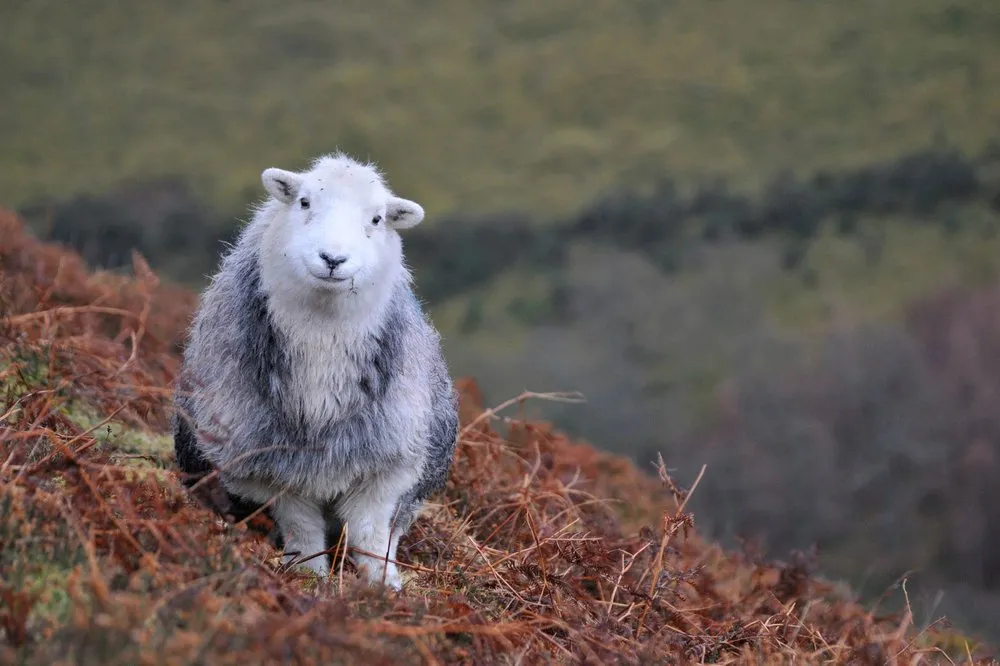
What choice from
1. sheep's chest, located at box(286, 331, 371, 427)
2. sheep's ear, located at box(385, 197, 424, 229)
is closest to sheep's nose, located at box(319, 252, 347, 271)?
sheep's chest, located at box(286, 331, 371, 427)

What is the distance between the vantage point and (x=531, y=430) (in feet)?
26.1

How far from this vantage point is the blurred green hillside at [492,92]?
31766mm

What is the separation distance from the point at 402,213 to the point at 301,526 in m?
1.74

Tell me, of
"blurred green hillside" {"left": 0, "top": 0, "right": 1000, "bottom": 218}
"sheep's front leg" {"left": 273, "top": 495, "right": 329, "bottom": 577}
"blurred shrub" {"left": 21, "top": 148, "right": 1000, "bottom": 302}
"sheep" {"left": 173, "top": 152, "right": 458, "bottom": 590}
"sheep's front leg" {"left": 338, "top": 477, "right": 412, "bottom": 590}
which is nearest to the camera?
"sheep" {"left": 173, "top": 152, "right": 458, "bottom": 590}

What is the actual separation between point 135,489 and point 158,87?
110 feet

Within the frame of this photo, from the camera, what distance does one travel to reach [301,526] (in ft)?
17.9

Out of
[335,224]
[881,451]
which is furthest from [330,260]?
[881,451]

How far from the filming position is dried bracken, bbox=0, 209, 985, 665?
3.45 meters

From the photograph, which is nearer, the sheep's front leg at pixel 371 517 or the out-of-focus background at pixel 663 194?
the sheep's front leg at pixel 371 517

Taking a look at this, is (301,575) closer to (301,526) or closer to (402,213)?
(301,526)

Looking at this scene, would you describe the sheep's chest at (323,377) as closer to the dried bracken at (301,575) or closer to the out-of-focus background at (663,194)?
the dried bracken at (301,575)

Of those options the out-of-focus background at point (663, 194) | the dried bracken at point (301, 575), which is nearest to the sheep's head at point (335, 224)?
the dried bracken at point (301, 575)

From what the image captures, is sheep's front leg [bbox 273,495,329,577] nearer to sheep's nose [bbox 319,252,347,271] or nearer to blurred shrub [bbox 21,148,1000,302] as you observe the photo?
sheep's nose [bbox 319,252,347,271]

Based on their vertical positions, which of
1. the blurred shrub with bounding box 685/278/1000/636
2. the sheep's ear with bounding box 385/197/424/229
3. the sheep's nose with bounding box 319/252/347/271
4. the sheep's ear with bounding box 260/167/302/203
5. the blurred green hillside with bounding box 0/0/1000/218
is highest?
the sheep's ear with bounding box 260/167/302/203
